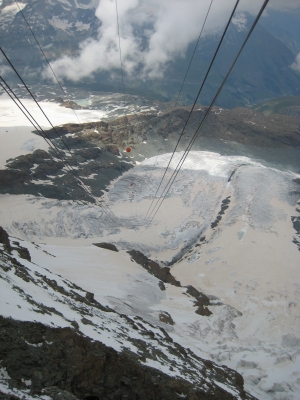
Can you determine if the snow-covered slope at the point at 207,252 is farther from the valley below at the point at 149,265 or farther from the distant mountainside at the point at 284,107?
the distant mountainside at the point at 284,107

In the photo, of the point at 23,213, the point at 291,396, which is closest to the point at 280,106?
the point at 23,213

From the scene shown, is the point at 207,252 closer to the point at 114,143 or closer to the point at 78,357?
the point at 78,357

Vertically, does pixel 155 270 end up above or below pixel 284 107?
above

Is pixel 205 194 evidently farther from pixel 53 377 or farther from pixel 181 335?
pixel 53 377

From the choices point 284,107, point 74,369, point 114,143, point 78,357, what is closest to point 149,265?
point 78,357

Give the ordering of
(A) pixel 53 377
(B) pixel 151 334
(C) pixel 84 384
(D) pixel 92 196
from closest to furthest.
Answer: (A) pixel 53 377
(C) pixel 84 384
(B) pixel 151 334
(D) pixel 92 196

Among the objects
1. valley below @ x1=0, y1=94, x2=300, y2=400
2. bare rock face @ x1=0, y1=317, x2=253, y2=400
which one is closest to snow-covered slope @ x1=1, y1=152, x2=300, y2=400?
valley below @ x1=0, y1=94, x2=300, y2=400

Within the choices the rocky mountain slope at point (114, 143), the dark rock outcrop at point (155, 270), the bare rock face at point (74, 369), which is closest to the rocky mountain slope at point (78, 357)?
the bare rock face at point (74, 369)

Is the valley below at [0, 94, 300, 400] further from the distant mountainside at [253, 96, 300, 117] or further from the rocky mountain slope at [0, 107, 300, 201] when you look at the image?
the distant mountainside at [253, 96, 300, 117]
